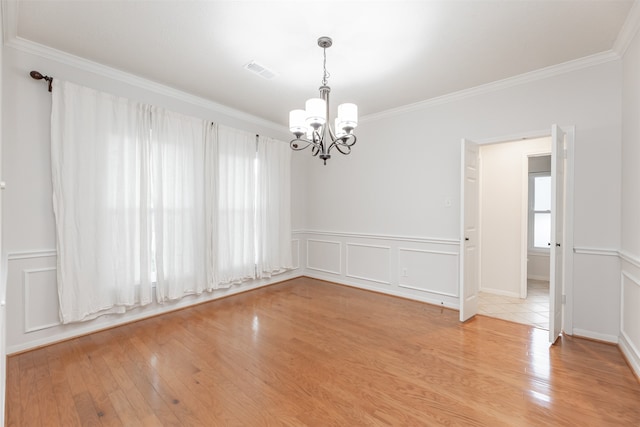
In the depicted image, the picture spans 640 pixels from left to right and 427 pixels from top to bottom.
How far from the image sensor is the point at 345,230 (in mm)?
5090

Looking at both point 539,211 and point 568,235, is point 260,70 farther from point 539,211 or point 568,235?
point 539,211

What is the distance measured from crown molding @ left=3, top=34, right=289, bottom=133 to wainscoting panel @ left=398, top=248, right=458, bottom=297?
3180 mm

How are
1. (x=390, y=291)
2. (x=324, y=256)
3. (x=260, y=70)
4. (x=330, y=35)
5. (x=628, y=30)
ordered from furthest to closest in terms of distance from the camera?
(x=324, y=256) < (x=390, y=291) < (x=260, y=70) < (x=330, y=35) < (x=628, y=30)

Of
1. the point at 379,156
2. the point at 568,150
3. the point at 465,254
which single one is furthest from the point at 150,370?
the point at 568,150

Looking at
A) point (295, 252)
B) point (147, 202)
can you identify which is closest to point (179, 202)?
point (147, 202)

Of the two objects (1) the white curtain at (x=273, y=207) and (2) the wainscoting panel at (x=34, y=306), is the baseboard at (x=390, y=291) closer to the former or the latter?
(1) the white curtain at (x=273, y=207)

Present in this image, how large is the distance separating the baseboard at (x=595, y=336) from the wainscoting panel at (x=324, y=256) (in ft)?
10.1

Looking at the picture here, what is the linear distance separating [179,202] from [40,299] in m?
1.57

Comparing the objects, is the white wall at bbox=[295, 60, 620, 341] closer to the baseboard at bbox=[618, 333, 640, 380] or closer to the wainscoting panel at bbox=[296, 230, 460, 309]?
the wainscoting panel at bbox=[296, 230, 460, 309]

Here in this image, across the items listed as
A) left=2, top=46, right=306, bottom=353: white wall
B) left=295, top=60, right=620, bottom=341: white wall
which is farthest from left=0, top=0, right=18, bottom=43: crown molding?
left=295, top=60, right=620, bottom=341: white wall

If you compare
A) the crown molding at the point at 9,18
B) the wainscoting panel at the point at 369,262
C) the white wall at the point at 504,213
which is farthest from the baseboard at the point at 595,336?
the crown molding at the point at 9,18

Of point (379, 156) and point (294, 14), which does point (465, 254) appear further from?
point (294, 14)

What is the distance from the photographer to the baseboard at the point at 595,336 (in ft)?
9.45

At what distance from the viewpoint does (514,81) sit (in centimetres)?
340
